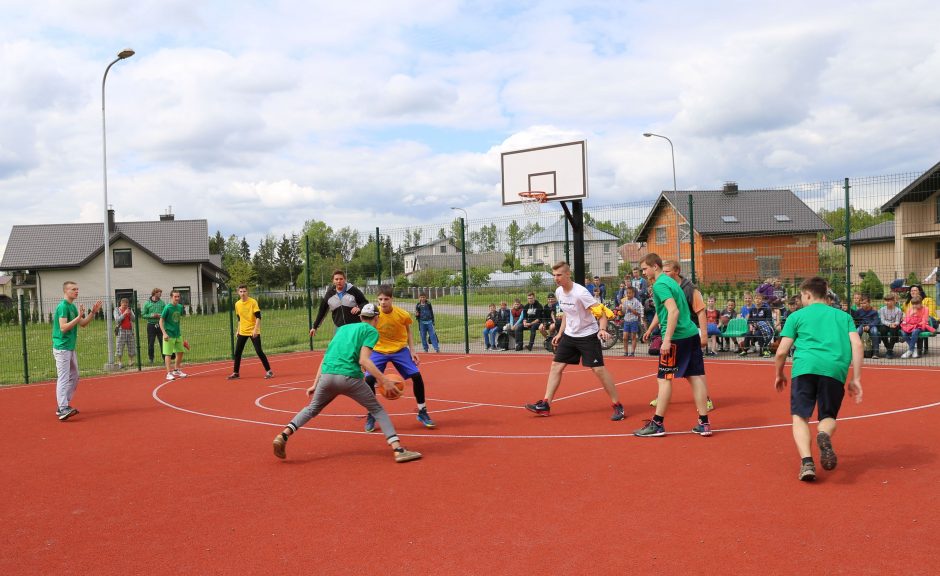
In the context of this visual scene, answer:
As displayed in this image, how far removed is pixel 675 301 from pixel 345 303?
5163 mm

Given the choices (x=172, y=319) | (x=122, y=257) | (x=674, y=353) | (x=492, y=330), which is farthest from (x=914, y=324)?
(x=122, y=257)

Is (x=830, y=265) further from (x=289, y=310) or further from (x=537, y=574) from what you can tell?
(x=289, y=310)

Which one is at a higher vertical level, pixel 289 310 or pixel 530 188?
pixel 530 188

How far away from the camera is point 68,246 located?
50.4 m

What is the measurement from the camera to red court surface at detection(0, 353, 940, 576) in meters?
4.87

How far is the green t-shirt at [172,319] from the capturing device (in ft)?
48.6

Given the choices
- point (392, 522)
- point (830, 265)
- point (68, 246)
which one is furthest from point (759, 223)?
point (68, 246)

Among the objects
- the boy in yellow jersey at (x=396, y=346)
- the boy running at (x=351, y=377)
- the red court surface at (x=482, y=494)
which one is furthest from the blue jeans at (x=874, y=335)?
the boy running at (x=351, y=377)

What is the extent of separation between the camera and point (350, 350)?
293 inches

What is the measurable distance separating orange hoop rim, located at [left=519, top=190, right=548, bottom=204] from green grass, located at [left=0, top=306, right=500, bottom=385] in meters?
4.34

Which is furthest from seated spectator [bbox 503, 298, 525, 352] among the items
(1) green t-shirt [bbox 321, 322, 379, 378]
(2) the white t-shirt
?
(1) green t-shirt [bbox 321, 322, 379, 378]

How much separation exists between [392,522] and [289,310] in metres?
20.9

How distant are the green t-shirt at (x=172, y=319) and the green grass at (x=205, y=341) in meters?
3.62

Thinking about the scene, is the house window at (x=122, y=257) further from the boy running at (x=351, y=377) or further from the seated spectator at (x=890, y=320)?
the boy running at (x=351, y=377)
